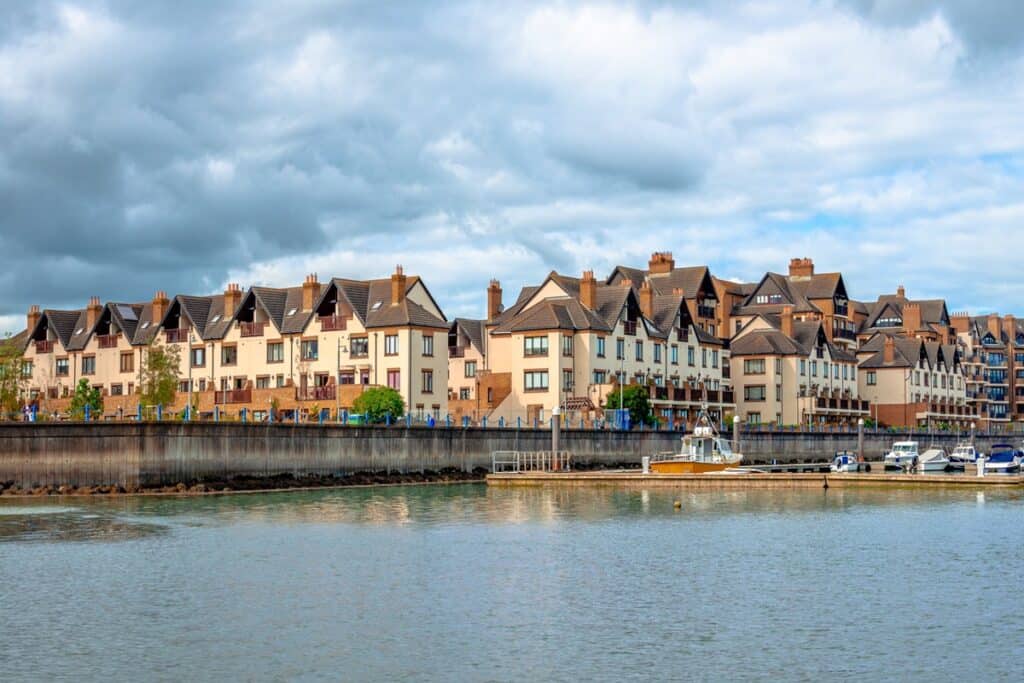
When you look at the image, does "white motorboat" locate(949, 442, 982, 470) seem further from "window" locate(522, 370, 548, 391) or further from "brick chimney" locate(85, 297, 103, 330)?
"brick chimney" locate(85, 297, 103, 330)

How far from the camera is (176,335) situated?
130750 millimetres

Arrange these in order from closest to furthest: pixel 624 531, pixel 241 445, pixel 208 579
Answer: pixel 208 579
pixel 624 531
pixel 241 445

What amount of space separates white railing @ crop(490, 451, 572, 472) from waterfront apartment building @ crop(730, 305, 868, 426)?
4967 cm

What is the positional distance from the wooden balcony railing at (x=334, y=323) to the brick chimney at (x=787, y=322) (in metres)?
59.6

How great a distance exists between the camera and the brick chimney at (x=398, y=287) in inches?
4572

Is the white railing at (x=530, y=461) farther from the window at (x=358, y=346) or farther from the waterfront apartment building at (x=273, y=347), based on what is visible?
the window at (x=358, y=346)

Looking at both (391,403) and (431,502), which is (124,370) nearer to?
(391,403)

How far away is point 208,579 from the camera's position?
44.0 metres

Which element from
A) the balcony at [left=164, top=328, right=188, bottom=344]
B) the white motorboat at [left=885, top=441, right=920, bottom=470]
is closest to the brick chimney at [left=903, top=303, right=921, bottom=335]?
the white motorboat at [left=885, top=441, right=920, bottom=470]

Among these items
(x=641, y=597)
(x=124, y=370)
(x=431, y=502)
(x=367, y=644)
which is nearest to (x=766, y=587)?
(x=641, y=597)

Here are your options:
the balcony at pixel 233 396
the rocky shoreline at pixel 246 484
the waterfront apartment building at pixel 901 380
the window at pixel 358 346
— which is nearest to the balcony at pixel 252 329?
the balcony at pixel 233 396

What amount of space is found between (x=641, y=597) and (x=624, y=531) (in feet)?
64.9

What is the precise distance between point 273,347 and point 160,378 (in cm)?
1055

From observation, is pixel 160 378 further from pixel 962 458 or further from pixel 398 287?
pixel 962 458
